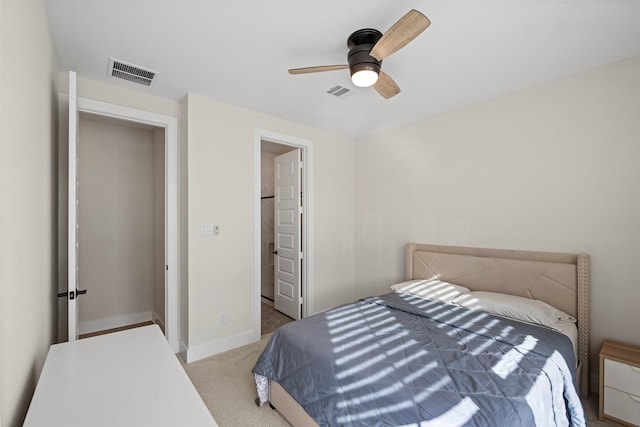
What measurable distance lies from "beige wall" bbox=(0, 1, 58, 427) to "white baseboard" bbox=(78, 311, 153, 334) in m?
2.42

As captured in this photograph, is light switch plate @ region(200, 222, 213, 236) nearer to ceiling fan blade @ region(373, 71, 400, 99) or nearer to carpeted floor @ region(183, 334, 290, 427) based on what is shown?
carpeted floor @ region(183, 334, 290, 427)

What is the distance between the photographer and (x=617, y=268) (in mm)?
2229

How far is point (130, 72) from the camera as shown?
7.85ft

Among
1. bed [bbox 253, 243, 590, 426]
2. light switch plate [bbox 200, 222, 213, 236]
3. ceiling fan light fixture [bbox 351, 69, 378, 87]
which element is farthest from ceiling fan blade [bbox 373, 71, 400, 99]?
light switch plate [bbox 200, 222, 213, 236]

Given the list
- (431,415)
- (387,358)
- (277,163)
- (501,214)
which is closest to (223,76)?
(277,163)

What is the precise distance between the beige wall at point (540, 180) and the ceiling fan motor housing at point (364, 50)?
177 cm

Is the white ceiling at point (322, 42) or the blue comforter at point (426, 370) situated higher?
the white ceiling at point (322, 42)

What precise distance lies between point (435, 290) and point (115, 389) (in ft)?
8.51

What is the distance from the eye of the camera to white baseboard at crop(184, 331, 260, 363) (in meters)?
2.81

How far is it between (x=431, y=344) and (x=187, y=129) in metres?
2.79

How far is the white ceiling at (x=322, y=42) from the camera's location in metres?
1.68

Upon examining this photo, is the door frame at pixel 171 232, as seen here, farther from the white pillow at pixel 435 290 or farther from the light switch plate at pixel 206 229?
the white pillow at pixel 435 290

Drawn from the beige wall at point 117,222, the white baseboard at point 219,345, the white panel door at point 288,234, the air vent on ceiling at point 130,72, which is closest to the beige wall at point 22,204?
the air vent on ceiling at point 130,72

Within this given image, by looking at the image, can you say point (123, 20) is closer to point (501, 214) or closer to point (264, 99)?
point (264, 99)
